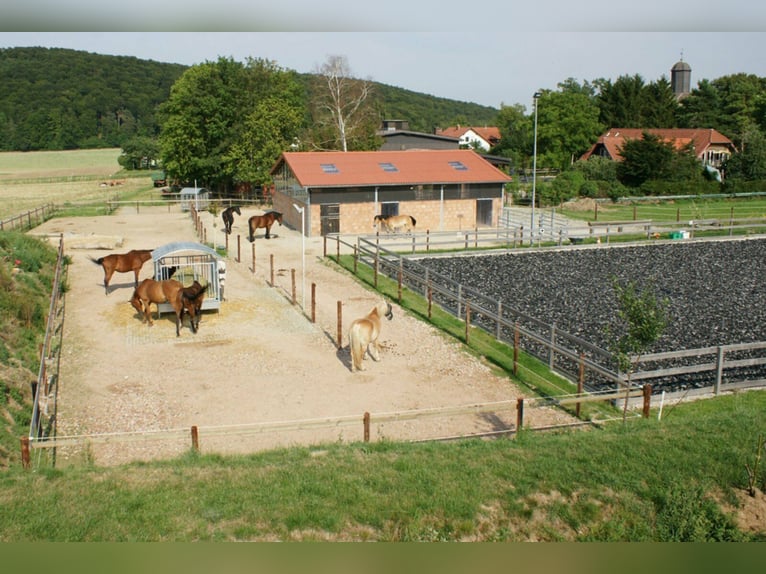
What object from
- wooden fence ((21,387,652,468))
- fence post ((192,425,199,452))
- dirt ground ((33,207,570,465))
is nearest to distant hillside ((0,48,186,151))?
dirt ground ((33,207,570,465))

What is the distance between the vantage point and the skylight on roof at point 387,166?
26094 mm

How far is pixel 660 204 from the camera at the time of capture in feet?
Answer: 118

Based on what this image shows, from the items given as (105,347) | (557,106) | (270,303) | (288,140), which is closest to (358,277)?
(270,303)

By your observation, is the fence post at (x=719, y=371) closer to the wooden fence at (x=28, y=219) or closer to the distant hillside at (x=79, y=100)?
the wooden fence at (x=28, y=219)

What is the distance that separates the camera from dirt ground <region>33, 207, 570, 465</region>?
8094 millimetres

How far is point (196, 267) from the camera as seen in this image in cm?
1496

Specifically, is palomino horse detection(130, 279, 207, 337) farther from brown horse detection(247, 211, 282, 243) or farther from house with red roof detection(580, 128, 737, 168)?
house with red roof detection(580, 128, 737, 168)

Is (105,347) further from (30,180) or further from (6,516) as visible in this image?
(30,180)

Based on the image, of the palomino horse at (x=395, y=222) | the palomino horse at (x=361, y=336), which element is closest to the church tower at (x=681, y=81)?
the palomino horse at (x=395, y=222)

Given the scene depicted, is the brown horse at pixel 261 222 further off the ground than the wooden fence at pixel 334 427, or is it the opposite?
the brown horse at pixel 261 222

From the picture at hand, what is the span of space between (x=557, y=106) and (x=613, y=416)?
146 feet

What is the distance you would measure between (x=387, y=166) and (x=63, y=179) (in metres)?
39.5

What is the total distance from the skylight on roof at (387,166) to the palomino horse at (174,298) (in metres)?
14.1

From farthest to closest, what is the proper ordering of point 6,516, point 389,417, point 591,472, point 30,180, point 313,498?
point 30,180 < point 389,417 < point 591,472 < point 313,498 < point 6,516
